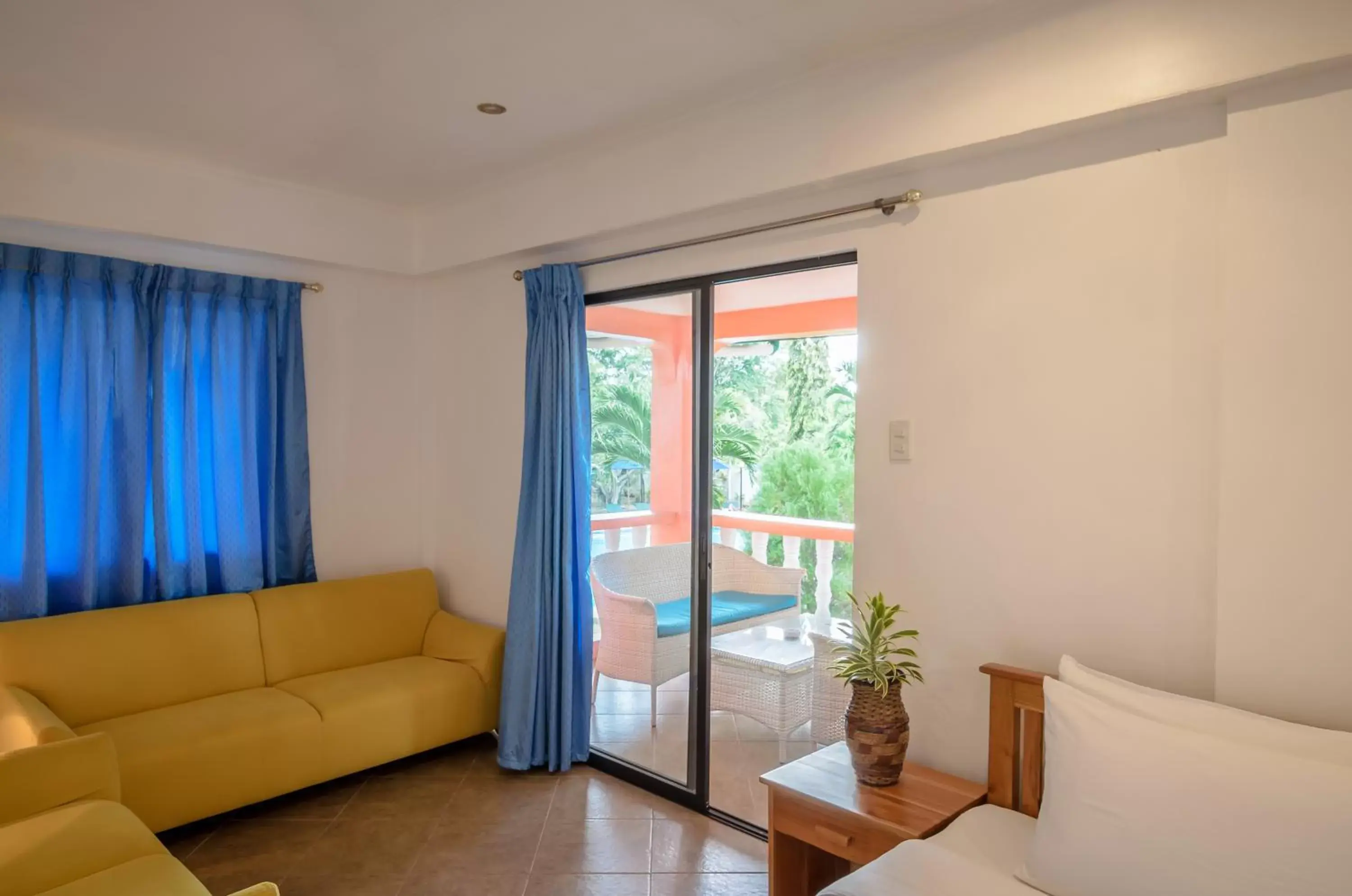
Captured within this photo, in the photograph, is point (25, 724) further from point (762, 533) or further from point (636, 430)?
point (762, 533)

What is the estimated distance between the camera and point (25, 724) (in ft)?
8.55

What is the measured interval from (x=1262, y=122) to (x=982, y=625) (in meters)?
1.42

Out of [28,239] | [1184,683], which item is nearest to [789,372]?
[1184,683]

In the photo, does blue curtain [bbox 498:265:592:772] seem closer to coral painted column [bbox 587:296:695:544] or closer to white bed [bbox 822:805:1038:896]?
coral painted column [bbox 587:296:695:544]

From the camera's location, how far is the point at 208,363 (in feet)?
12.1

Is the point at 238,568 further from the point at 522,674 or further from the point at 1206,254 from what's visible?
the point at 1206,254

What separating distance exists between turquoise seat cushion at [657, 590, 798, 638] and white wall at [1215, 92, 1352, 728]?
4.95 ft

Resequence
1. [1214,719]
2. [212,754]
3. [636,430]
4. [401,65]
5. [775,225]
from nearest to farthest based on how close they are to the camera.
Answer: [1214,719], [401,65], [775,225], [212,754], [636,430]

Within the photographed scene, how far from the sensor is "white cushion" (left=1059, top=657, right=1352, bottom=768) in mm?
1643

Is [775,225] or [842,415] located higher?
[775,225]

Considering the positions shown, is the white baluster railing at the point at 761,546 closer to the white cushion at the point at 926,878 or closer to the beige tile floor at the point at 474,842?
the beige tile floor at the point at 474,842

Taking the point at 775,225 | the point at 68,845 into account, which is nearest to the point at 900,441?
the point at 775,225

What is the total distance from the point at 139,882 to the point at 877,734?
74.4 inches

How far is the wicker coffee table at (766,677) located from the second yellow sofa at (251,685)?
1196 mm
